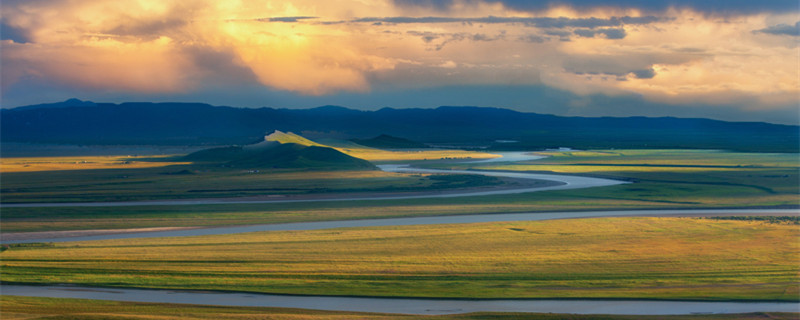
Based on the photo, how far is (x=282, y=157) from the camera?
121438 millimetres

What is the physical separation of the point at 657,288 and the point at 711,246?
37.8 ft

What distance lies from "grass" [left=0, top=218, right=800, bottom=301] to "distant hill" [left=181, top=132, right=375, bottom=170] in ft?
209

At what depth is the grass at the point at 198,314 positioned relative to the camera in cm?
2855

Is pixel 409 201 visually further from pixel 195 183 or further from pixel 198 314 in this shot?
pixel 198 314

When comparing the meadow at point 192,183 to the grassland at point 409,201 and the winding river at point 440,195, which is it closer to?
the grassland at point 409,201

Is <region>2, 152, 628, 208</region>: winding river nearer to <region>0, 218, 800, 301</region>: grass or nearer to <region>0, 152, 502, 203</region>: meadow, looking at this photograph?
<region>0, 152, 502, 203</region>: meadow

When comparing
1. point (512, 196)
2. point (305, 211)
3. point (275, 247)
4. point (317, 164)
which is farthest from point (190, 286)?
point (317, 164)

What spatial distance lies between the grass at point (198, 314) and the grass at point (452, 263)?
10.6 ft

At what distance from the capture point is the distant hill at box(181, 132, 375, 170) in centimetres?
11326

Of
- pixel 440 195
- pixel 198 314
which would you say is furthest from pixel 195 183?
pixel 198 314

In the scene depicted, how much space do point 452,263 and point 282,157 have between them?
85391 millimetres

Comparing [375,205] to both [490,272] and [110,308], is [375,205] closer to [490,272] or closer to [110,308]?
[490,272]

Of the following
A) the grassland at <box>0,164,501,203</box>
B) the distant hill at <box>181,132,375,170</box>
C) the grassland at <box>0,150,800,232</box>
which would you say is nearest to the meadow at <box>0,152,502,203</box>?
the grassland at <box>0,164,501,203</box>

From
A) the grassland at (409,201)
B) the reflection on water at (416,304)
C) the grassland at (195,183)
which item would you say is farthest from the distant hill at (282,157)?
the reflection on water at (416,304)
